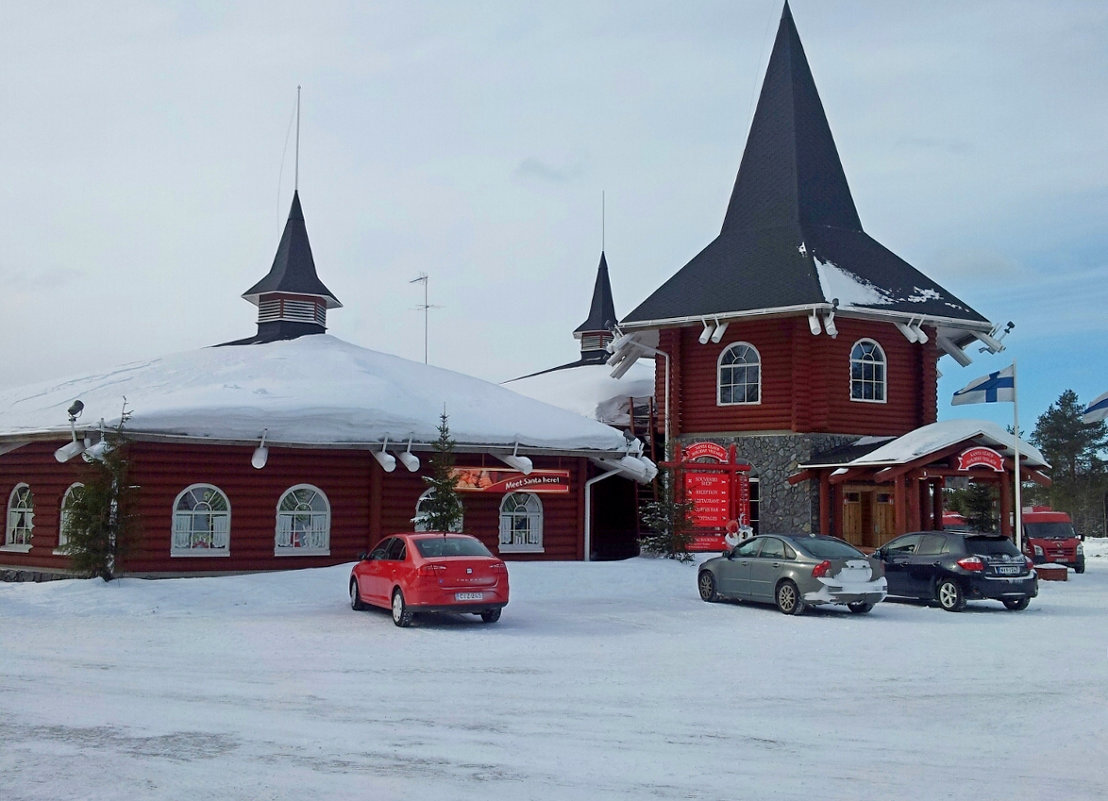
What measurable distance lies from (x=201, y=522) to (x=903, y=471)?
54.3ft

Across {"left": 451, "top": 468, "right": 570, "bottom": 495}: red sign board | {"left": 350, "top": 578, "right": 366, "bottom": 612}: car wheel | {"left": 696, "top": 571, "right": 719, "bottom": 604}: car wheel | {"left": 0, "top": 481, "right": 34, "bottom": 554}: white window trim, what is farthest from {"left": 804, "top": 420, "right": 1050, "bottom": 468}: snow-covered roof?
{"left": 0, "top": 481, "right": 34, "bottom": 554}: white window trim

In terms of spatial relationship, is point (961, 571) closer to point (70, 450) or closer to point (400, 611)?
point (400, 611)

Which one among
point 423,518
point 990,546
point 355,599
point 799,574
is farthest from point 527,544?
point 990,546

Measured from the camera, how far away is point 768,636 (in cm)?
1567

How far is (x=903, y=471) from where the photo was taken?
27.8 m

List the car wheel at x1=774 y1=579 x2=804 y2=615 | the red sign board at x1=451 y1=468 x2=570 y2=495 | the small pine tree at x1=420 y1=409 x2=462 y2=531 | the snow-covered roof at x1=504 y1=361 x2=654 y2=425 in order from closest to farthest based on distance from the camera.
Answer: the car wheel at x1=774 y1=579 x2=804 y2=615, the small pine tree at x1=420 y1=409 x2=462 y2=531, the red sign board at x1=451 y1=468 x2=570 y2=495, the snow-covered roof at x1=504 y1=361 x2=654 y2=425

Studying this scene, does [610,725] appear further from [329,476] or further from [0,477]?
[0,477]

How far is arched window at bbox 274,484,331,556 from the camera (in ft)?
78.3

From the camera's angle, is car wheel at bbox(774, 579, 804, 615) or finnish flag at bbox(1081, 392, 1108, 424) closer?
car wheel at bbox(774, 579, 804, 615)

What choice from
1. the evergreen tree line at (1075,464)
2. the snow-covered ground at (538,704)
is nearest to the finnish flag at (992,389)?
the snow-covered ground at (538,704)

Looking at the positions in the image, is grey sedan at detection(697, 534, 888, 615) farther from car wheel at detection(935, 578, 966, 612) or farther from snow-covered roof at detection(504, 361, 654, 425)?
snow-covered roof at detection(504, 361, 654, 425)

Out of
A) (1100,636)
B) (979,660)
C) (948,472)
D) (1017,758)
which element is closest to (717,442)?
(948,472)

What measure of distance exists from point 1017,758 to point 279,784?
17.8 ft

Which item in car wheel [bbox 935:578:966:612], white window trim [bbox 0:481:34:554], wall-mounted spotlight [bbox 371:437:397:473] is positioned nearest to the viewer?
car wheel [bbox 935:578:966:612]
